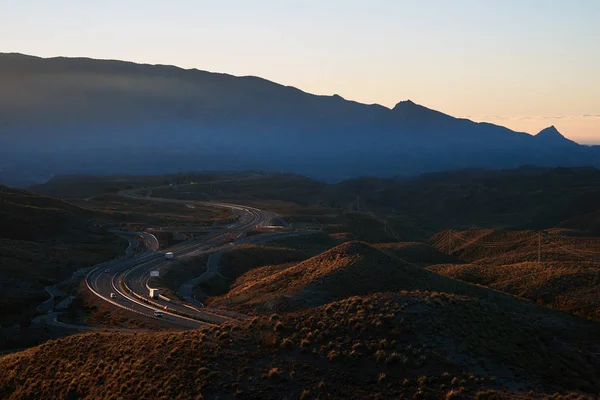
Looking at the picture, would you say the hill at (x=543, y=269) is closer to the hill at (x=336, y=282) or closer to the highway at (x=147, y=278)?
the hill at (x=336, y=282)

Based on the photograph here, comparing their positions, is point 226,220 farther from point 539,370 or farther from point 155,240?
point 539,370

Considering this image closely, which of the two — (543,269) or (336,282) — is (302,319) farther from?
(543,269)

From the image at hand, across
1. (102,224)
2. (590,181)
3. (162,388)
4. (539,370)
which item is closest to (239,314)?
(162,388)

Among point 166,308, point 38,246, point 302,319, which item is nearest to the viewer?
point 302,319

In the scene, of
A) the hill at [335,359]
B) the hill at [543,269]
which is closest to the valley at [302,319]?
the hill at [335,359]

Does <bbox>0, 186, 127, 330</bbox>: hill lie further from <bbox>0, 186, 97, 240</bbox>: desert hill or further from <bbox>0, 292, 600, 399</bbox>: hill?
<bbox>0, 292, 600, 399</bbox>: hill

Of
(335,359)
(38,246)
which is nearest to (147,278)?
(38,246)

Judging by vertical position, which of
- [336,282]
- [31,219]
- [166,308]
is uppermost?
[336,282]

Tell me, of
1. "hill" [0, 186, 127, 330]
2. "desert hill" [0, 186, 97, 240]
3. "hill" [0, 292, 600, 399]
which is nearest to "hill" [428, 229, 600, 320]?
"hill" [0, 292, 600, 399]
